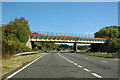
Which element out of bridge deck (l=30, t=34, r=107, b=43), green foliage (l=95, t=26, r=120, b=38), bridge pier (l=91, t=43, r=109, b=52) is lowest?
bridge pier (l=91, t=43, r=109, b=52)

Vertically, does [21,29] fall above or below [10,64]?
above

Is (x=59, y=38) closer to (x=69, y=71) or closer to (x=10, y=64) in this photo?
(x=10, y=64)

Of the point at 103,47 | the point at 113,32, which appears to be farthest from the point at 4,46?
the point at 113,32

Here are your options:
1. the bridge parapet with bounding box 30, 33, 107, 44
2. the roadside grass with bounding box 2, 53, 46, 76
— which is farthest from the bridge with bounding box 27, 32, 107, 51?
the roadside grass with bounding box 2, 53, 46, 76

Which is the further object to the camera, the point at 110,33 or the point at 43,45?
the point at 110,33

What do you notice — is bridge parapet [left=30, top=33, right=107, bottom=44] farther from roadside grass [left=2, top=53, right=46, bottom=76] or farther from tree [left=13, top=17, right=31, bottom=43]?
roadside grass [left=2, top=53, right=46, bottom=76]

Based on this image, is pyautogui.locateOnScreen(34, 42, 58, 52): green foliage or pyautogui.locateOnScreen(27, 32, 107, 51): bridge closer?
pyautogui.locateOnScreen(27, 32, 107, 51): bridge

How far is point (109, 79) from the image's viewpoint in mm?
7746

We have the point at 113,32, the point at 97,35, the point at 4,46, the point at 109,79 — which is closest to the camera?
the point at 109,79

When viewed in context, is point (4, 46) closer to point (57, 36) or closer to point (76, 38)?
point (57, 36)

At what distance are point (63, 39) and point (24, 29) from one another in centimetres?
2534

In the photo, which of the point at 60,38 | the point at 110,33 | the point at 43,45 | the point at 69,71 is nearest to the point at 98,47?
the point at 60,38

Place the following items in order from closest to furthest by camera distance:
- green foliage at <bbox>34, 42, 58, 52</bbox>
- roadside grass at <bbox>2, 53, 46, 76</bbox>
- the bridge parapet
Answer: roadside grass at <bbox>2, 53, 46, 76</bbox> < the bridge parapet < green foliage at <bbox>34, 42, 58, 52</bbox>

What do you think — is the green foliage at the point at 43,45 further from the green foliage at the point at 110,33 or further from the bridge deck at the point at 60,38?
the green foliage at the point at 110,33
